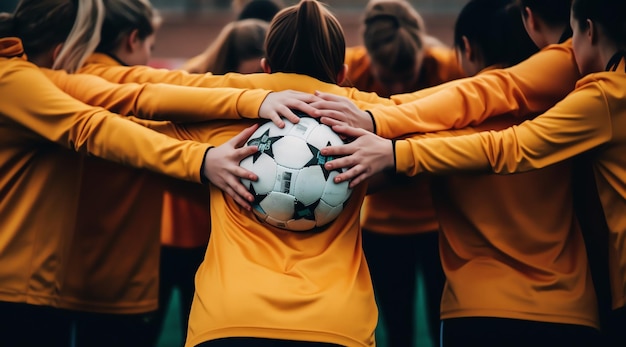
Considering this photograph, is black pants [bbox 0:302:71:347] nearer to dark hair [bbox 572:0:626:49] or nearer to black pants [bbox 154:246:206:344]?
black pants [bbox 154:246:206:344]

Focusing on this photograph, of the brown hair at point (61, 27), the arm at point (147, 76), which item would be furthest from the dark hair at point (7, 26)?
the arm at point (147, 76)

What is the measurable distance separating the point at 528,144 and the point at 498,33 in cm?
97

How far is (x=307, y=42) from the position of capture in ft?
12.3

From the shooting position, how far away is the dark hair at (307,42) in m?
3.74

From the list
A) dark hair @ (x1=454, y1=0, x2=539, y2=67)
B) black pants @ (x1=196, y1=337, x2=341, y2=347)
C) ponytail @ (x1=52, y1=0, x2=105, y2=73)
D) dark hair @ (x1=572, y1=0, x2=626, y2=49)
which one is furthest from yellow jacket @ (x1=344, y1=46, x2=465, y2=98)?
black pants @ (x1=196, y1=337, x2=341, y2=347)

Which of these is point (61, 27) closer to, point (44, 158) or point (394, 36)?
point (44, 158)

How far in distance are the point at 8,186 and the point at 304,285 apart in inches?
62.1

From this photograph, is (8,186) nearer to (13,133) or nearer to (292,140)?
(13,133)

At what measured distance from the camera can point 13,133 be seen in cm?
388

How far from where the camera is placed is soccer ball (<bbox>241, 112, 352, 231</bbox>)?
334 cm

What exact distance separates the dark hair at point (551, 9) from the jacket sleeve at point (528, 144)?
0.65 m

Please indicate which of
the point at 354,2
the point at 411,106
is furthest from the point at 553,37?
the point at 354,2

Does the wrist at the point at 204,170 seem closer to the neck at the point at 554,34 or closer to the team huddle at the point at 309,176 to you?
the team huddle at the point at 309,176

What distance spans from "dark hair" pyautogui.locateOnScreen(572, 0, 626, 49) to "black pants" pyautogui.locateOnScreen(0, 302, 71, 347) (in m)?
2.84
